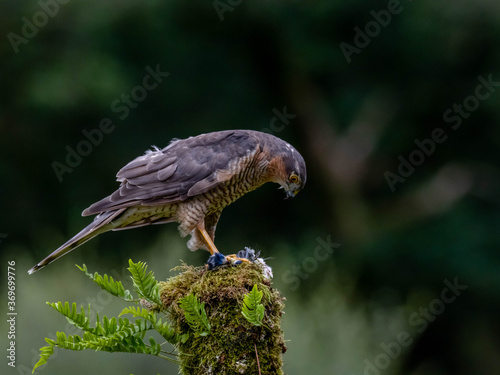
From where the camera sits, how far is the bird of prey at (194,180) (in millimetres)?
4441

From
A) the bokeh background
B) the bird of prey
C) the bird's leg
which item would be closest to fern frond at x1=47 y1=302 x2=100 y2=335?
the bird of prey

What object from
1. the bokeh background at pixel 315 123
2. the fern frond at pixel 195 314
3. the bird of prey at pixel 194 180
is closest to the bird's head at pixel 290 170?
the bird of prey at pixel 194 180

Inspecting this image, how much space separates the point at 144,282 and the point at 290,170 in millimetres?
1821

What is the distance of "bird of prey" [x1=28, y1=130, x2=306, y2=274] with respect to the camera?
444 cm

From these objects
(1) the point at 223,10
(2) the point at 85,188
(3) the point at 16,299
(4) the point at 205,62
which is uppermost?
(1) the point at 223,10

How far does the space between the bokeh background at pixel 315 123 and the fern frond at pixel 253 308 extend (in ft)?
20.9

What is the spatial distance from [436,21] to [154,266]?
671 centimetres

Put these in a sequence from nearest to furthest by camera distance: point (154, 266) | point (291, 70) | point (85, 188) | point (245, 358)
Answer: point (245, 358) < point (154, 266) < point (85, 188) < point (291, 70)

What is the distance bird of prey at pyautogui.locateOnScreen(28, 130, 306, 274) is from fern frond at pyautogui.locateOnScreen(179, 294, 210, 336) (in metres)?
1.17

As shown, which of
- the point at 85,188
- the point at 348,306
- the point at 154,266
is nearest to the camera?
the point at 154,266

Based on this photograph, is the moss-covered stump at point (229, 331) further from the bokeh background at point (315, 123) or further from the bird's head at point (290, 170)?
the bokeh background at point (315, 123)

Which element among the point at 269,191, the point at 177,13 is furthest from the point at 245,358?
the point at 177,13

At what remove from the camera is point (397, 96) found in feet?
39.1

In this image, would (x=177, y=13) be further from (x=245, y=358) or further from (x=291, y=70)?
(x=245, y=358)
